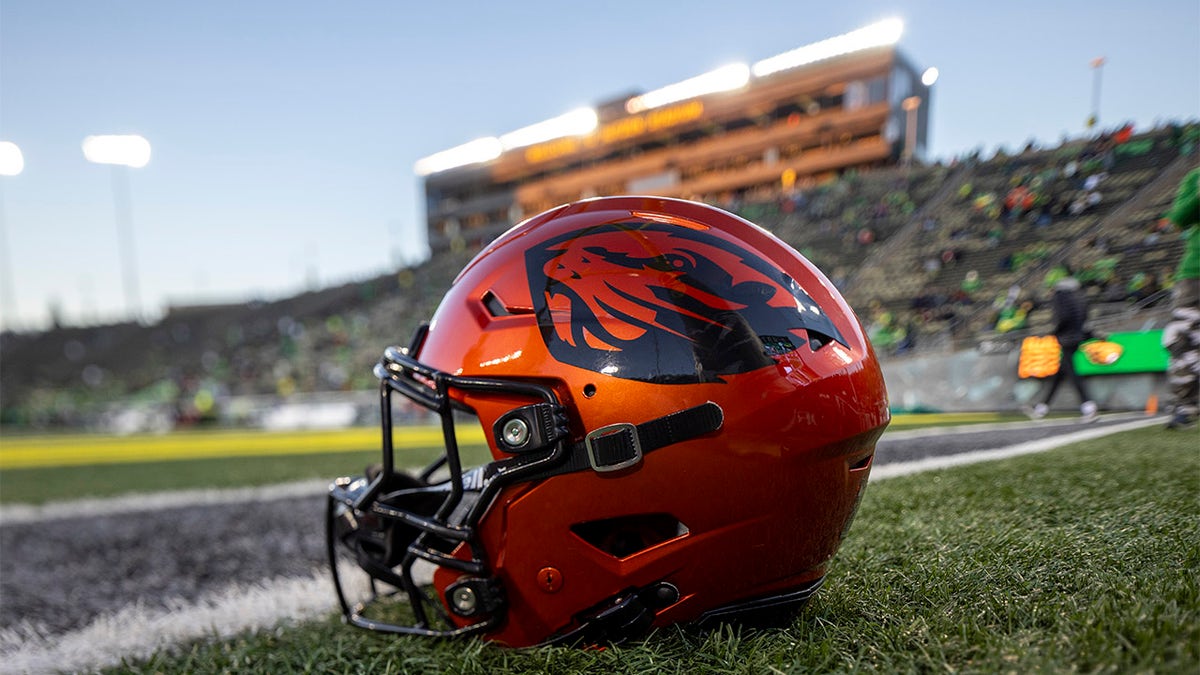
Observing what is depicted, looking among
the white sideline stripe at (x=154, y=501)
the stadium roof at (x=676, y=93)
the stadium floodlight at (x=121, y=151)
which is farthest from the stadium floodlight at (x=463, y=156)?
the white sideline stripe at (x=154, y=501)

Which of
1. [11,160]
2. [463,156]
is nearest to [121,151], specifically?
[11,160]

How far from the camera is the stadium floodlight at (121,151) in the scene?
74.4 feet

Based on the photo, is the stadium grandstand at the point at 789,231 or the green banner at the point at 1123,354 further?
the stadium grandstand at the point at 789,231

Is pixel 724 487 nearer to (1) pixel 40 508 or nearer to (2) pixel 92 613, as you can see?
(2) pixel 92 613

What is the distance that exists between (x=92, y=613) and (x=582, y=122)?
33.4 meters

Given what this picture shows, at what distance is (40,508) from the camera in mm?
3799

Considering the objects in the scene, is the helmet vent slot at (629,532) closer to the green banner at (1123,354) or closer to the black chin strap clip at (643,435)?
the black chin strap clip at (643,435)

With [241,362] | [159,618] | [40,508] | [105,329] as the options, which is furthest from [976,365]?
[105,329]

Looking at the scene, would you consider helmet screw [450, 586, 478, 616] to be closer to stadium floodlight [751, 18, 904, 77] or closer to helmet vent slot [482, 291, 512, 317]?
helmet vent slot [482, 291, 512, 317]

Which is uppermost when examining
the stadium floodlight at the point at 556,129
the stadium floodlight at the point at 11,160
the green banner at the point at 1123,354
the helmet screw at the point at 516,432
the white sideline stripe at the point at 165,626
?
the stadium floodlight at the point at 556,129

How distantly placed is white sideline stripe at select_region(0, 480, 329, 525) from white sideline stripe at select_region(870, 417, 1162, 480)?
280cm

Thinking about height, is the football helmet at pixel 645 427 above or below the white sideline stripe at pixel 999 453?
above

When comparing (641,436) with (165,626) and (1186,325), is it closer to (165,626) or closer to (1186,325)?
(165,626)

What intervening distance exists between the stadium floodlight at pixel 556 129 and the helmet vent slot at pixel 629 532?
33.4 m
